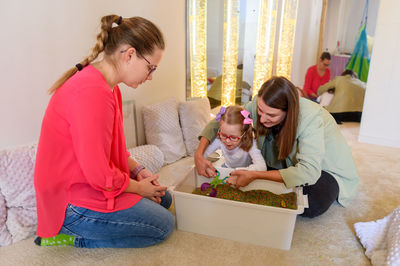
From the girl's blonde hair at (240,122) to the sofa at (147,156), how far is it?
38 centimetres

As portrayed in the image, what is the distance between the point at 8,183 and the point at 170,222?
2.62 ft

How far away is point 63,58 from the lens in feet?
5.56

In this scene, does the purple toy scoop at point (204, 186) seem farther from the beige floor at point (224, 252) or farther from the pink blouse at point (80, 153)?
the pink blouse at point (80, 153)

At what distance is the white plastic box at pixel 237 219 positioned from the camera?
1319mm

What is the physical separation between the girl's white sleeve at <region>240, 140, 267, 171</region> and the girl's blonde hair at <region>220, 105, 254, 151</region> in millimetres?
31

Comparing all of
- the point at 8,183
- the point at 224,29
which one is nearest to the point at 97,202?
the point at 8,183

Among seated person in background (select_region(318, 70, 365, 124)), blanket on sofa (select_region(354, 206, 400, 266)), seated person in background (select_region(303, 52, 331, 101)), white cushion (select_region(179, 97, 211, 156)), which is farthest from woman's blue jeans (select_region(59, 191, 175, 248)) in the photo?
seated person in background (select_region(303, 52, 331, 101))

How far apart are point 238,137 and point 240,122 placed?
3.2 inches

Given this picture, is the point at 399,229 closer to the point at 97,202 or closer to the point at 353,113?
the point at 97,202

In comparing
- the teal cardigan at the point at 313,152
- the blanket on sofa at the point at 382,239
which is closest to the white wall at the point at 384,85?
the teal cardigan at the point at 313,152

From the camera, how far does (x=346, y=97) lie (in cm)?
347

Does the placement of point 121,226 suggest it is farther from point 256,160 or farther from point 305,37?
point 305,37

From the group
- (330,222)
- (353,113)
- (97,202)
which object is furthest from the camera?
(353,113)

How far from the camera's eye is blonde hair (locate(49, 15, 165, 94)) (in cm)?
113
